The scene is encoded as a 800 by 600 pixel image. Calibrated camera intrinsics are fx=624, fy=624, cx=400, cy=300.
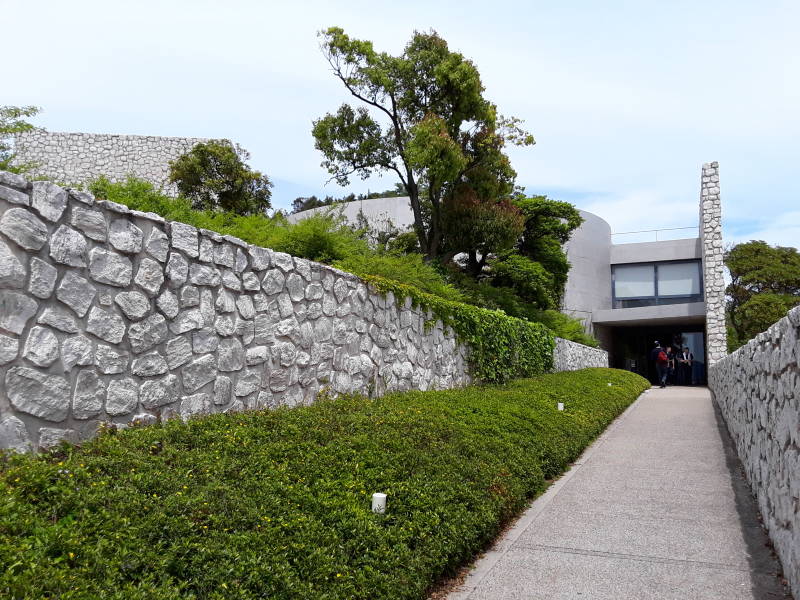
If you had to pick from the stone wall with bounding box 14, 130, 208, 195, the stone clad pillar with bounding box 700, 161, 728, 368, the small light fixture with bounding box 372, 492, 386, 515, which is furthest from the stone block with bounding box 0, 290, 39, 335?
the stone clad pillar with bounding box 700, 161, 728, 368

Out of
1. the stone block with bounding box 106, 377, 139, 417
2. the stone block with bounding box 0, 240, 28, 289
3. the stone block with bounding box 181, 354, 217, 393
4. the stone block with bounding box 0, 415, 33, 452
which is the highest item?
the stone block with bounding box 0, 240, 28, 289

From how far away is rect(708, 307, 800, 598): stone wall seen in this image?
3598 millimetres

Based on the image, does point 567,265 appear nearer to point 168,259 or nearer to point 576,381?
point 576,381

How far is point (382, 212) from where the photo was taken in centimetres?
2531

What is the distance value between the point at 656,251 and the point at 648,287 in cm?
189

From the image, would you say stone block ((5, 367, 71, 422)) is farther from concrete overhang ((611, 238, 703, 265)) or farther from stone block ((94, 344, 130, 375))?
concrete overhang ((611, 238, 703, 265))

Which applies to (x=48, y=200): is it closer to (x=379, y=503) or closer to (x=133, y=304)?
(x=133, y=304)

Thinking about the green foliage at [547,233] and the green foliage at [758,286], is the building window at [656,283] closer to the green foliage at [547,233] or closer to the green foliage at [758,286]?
the green foliage at [758,286]

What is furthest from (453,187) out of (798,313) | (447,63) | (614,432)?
(798,313)

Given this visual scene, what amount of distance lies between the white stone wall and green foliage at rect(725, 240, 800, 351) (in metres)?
26.9

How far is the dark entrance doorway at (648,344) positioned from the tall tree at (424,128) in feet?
60.5

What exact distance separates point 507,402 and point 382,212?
17193 millimetres

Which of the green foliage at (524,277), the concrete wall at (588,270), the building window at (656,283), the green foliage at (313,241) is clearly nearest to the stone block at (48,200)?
the green foliage at (313,241)

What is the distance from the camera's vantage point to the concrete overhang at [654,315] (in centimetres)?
2850
